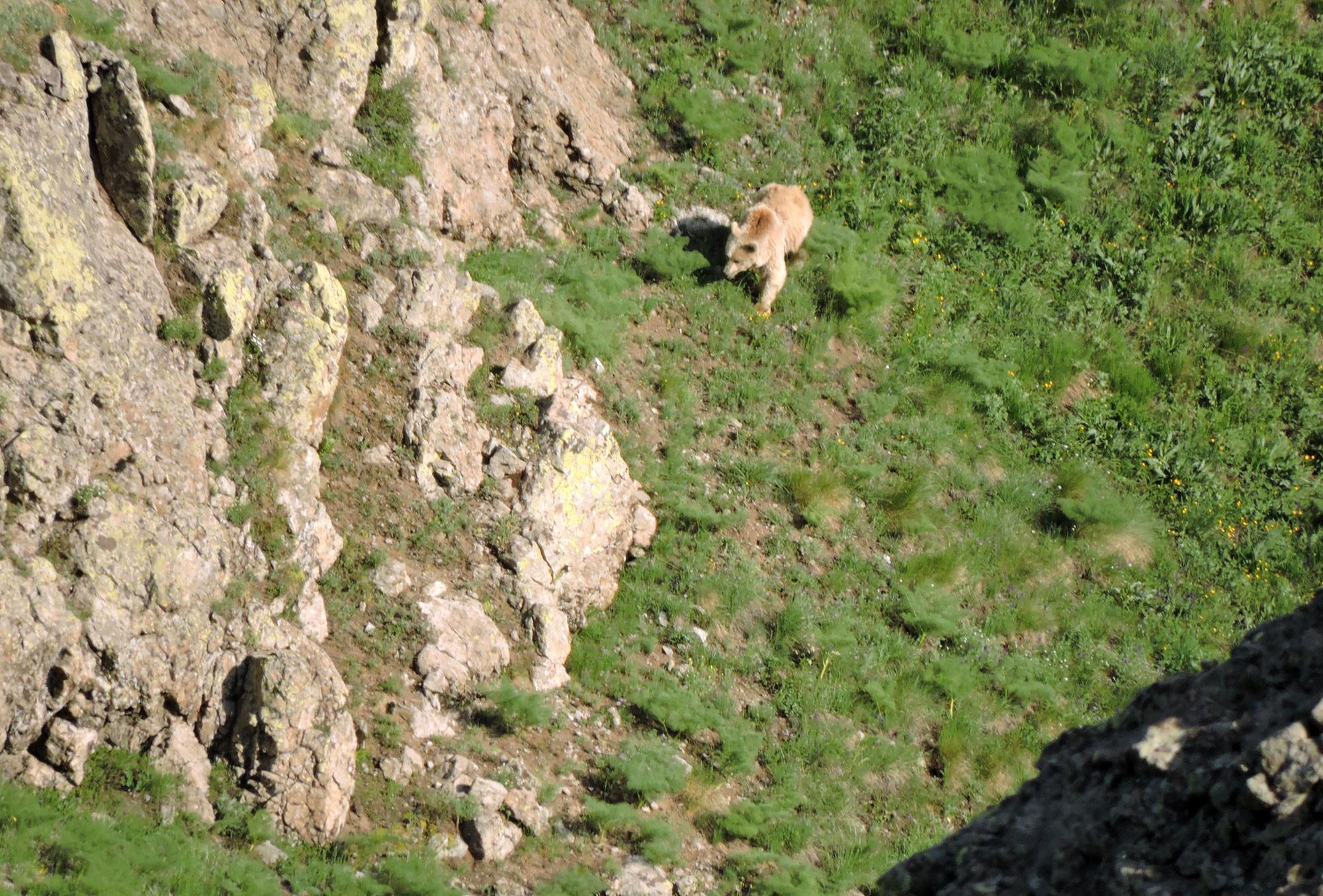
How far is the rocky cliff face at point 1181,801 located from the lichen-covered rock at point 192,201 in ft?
22.2

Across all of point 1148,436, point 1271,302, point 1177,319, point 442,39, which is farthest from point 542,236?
point 1271,302

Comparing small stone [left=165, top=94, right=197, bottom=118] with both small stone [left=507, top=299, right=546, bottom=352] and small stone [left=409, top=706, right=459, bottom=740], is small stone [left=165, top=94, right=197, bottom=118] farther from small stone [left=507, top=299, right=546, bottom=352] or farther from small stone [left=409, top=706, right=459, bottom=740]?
small stone [left=409, top=706, right=459, bottom=740]

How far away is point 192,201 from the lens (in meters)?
8.20

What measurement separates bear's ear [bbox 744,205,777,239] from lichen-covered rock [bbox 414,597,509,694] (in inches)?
231

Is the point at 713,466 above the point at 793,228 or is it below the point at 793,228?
below

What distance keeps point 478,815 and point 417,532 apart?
2430 mm

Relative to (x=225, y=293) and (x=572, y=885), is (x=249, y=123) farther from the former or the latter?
(x=572, y=885)

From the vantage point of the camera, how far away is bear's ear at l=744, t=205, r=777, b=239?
40.9 feet

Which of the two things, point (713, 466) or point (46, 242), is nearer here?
point (46, 242)

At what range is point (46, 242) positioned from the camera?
269 inches

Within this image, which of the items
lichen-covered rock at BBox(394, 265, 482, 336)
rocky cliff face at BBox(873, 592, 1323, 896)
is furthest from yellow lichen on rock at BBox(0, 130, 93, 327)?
rocky cliff face at BBox(873, 592, 1323, 896)

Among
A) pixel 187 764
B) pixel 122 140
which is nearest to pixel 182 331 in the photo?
pixel 122 140

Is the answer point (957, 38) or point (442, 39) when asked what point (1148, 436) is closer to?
point (957, 38)

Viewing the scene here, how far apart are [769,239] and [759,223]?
0.22m
